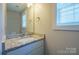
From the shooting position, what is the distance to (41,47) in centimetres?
120

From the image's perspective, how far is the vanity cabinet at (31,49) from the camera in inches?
44.4

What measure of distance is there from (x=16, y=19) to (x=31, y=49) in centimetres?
31

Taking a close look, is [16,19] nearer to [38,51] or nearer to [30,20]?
[30,20]

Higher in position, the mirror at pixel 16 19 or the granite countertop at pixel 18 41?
the mirror at pixel 16 19

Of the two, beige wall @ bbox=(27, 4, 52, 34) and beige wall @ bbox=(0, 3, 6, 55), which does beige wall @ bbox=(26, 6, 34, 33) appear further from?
beige wall @ bbox=(0, 3, 6, 55)

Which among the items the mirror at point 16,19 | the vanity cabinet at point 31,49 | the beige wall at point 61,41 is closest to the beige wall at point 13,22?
the mirror at point 16,19

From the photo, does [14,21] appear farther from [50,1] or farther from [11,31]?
[50,1]

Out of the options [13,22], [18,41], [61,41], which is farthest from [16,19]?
[61,41]

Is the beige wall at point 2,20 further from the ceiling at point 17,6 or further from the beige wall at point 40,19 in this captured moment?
the beige wall at point 40,19

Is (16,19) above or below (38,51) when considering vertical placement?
above

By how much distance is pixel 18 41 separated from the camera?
1.14 metres
